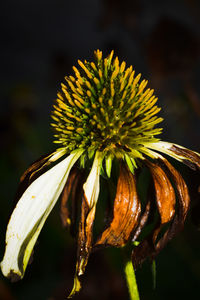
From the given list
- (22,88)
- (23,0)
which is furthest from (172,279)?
(23,0)

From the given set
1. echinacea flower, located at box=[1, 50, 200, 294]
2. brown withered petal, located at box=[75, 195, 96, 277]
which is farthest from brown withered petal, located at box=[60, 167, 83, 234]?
brown withered petal, located at box=[75, 195, 96, 277]

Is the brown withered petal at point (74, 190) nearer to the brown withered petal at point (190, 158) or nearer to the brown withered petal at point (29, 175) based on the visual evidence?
the brown withered petal at point (29, 175)

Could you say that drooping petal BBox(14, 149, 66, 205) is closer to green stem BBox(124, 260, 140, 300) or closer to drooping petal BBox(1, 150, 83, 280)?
drooping petal BBox(1, 150, 83, 280)

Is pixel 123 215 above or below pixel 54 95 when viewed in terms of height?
below

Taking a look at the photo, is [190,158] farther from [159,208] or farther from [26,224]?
[26,224]

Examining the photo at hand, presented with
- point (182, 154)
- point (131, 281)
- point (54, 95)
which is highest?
point (54, 95)

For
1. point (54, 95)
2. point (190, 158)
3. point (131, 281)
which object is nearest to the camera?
point (131, 281)

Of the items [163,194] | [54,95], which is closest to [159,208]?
[163,194]
